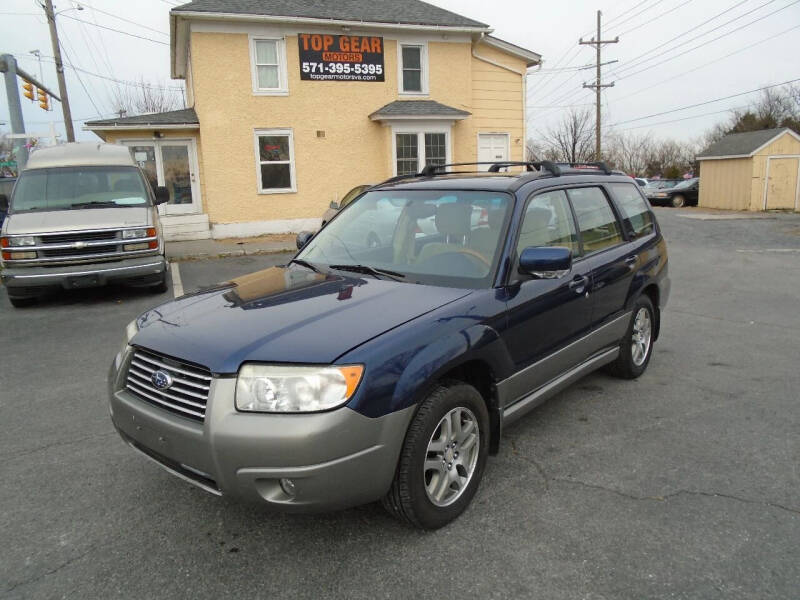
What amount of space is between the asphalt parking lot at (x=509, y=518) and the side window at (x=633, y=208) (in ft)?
4.28

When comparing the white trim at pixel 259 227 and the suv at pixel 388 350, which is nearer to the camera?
the suv at pixel 388 350

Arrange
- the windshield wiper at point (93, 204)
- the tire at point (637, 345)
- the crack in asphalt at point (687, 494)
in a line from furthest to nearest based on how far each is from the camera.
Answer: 1. the windshield wiper at point (93, 204)
2. the tire at point (637, 345)
3. the crack in asphalt at point (687, 494)

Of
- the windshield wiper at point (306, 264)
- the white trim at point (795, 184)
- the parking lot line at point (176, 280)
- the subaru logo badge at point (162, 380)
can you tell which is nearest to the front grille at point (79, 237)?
the parking lot line at point (176, 280)

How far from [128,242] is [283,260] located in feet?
14.3

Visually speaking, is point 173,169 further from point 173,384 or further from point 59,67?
point 173,384

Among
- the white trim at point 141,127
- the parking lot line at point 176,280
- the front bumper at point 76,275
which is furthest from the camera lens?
the white trim at point 141,127

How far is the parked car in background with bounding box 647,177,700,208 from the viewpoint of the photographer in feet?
102

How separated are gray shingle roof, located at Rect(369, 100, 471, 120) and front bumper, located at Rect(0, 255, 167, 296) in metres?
9.42

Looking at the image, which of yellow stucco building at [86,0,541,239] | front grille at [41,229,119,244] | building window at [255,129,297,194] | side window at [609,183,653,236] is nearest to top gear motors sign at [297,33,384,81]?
yellow stucco building at [86,0,541,239]

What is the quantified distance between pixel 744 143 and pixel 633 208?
87.9 feet

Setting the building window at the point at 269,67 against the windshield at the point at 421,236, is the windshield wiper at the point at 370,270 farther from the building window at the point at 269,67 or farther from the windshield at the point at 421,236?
the building window at the point at 269,67

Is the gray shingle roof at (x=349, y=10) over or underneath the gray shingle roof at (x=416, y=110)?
over

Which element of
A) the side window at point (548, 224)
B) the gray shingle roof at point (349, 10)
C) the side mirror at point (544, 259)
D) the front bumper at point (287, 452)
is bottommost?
the front bumper at point (287, 452)

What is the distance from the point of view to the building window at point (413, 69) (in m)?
16.8
